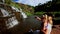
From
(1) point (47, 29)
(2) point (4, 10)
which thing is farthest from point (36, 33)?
(2) point (4, 10)

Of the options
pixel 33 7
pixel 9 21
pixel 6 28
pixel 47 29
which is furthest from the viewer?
pixel 33 7

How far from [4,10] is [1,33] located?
840cm

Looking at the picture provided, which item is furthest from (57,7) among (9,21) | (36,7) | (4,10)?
(9,21)

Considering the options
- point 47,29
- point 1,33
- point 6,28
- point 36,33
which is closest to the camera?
point 47,29

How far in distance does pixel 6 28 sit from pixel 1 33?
1682 millimetres

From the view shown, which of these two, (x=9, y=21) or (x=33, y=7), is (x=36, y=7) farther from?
(x=9, y=21)

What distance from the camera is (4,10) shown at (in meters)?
22.9

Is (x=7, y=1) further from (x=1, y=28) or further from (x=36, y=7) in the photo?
(x=1, y=28)

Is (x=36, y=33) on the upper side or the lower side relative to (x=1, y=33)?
upper

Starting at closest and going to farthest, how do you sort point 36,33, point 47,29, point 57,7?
point 47,29
point 36,33
point 57,7

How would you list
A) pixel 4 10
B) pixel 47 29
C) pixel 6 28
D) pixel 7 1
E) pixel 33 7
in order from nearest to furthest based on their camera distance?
pixel 47 29 → pixel 6 28 → pixel 4 10 → pixel 7 1 → pixel 33 7

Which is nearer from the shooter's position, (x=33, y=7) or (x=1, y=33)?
(x=1, y=33)

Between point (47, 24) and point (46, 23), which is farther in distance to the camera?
point (47, 24)

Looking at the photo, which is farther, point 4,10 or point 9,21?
point 4,10
